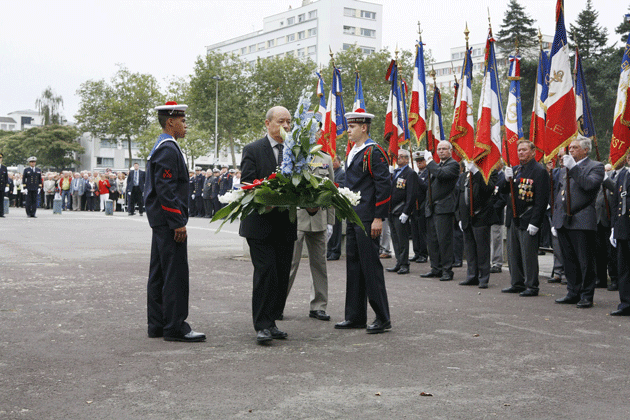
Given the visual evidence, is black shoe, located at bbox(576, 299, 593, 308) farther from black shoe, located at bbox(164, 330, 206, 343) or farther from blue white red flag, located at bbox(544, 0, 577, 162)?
black shoe, located at bbox(164, 330, 206, 343)

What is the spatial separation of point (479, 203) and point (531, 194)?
1.29 m

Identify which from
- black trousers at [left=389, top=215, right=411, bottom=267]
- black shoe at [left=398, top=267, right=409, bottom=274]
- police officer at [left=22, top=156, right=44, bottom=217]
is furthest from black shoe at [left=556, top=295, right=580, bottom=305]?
police officer at [left=22, top=156, right=44, bottom=217]

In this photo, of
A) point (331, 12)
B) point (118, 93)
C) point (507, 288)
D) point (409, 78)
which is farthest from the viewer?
point (331, 12)

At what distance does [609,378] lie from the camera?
5203mm

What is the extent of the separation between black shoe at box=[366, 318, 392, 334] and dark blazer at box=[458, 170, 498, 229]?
4510 millimetres

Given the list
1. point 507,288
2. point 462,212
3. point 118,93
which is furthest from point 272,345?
point 118,93

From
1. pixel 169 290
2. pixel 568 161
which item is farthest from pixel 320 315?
pixel 568 161

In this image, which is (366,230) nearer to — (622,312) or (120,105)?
(622,312)

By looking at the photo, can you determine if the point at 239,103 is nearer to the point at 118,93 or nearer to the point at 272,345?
the point at 118,93

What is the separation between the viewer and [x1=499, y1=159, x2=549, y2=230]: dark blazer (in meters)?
9.70

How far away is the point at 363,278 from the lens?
23.3 feet

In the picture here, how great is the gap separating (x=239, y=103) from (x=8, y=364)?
5286cm

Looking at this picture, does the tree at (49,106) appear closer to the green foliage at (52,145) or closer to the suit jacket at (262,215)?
the green foliage at (52,145)

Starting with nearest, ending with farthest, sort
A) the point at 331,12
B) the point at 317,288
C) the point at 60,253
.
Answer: the point at 317,288
the point at 60,253
the point at 331,12
